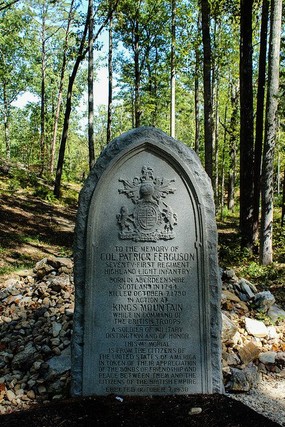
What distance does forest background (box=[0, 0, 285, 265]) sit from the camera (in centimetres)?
1083

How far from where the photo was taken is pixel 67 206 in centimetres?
1822

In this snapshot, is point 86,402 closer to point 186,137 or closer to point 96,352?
point 96,352

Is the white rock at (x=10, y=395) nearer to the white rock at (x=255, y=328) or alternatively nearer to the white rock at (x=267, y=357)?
the white rock at (x=267, y=357)

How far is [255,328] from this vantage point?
5.62 meters

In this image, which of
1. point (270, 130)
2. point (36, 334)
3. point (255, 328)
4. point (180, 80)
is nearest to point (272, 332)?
point (255, 328)

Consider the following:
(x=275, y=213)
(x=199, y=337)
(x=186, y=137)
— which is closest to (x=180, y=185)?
(x=199, y=337)

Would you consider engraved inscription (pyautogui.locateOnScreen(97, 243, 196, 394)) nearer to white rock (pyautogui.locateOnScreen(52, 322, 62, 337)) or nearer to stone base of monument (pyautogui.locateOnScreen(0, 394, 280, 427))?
stone base of monument (pyautogui.locateOnScreen(0, 394, 280, 427))

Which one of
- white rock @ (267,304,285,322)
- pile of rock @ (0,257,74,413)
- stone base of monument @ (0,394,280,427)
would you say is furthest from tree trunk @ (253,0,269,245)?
stone base of monument @ (0,394,280,427)

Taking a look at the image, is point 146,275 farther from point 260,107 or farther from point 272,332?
point 260,107

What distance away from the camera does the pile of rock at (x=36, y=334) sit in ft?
14.1

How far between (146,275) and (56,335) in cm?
176

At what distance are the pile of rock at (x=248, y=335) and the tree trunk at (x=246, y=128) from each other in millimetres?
4245

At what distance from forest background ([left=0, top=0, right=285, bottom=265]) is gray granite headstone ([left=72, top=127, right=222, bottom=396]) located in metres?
4.84

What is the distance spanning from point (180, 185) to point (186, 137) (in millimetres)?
41669
